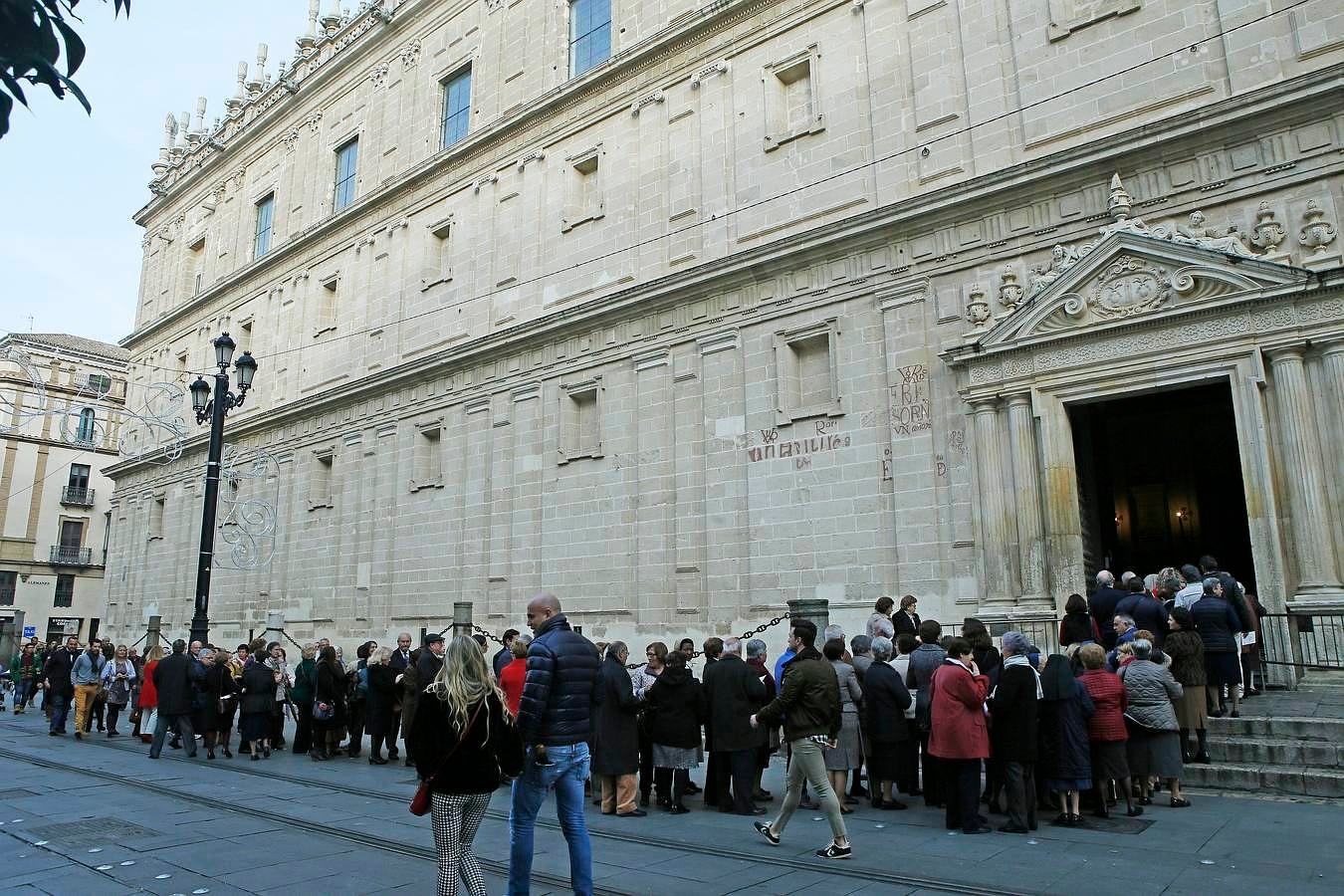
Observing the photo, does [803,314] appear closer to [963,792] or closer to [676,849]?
[963,792]

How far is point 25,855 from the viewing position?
297 inches

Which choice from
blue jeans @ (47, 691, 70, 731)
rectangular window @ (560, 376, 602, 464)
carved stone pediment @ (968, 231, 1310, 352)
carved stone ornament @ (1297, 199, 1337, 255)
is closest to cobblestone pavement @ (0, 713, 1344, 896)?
carved stone pediment @ (968, 231, 1310, 352)

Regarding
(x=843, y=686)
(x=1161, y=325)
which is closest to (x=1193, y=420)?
(x=1161, y=325)

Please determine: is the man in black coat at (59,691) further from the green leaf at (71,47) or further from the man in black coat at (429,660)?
the green leaf at (71,47)

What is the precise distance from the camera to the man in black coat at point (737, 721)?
954 centimetres

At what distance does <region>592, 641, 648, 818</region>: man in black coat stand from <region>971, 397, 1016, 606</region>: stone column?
24.0 ft

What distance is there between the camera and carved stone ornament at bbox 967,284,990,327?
50.4 ft

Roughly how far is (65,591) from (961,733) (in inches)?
2310

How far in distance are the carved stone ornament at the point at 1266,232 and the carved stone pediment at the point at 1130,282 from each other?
27cm

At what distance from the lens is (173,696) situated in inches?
564

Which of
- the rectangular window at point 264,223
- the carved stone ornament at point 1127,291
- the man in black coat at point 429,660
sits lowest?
the man in black coat at point 429,660

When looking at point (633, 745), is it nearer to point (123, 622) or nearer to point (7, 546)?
point (123, 622)

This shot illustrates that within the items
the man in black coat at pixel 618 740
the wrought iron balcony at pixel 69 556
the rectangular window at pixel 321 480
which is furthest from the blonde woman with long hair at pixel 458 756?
the wrought iron balcony at pixel 69 556

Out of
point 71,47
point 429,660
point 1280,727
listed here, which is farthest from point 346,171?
point 71,47
